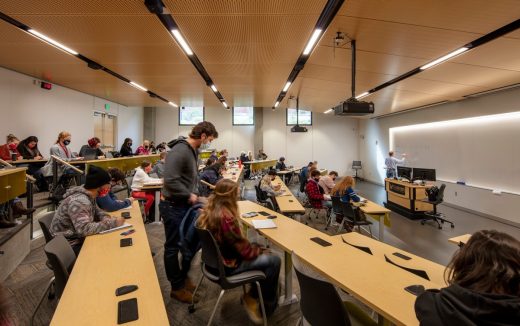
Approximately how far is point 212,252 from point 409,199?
5.85 meters

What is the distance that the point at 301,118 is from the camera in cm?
1438

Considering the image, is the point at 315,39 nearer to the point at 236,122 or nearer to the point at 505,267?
the point at 505,267

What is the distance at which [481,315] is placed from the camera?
35.8 inches

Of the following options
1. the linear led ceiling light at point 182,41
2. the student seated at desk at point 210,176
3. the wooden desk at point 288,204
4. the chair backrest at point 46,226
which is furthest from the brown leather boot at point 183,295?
the linear led ceiling light at point 182,41

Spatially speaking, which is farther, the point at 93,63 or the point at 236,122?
the point at 236,122

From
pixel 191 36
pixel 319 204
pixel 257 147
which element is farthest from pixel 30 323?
pixel 257 147

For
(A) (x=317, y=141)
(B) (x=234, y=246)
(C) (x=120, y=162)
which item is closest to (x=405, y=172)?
(B) (x=234, y=246)

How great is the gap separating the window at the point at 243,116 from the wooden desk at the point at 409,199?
861 centimetres

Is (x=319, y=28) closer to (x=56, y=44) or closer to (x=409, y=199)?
(x=56, y=44)

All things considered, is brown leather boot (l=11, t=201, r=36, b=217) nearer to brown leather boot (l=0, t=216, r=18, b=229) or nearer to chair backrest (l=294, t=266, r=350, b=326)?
brown leather boot (l=0, t=216, r=18, b=229)

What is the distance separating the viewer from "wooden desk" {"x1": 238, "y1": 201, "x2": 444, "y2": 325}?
1.39 meters

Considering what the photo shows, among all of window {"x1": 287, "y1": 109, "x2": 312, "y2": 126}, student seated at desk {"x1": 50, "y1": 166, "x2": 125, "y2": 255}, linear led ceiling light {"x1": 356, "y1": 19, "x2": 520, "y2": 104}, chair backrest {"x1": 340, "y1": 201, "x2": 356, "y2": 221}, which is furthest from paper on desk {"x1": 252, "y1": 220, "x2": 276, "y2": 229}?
window {"x1": 287, "y1": 109, "x2": 312, "y2": 126}

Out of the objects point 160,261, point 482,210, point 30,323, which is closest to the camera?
point 30,323

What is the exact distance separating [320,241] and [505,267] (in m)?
1.43
